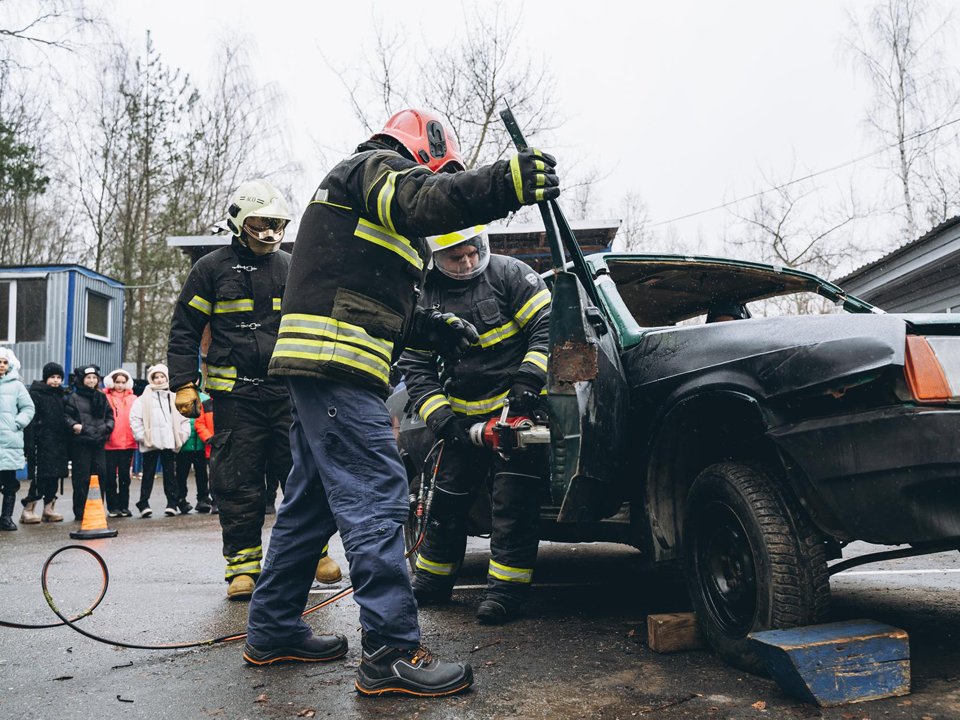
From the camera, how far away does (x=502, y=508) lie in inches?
150

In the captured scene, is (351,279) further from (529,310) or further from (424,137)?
(529,310)

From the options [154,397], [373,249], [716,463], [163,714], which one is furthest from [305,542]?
[154,397]

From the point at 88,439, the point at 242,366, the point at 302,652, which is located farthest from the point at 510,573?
the point at 88,439

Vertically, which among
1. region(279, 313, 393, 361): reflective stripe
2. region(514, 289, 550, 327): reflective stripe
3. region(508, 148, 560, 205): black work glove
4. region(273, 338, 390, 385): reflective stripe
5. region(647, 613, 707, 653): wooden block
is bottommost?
region(647, 613, 707, 653): wooden block

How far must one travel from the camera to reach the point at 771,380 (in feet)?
8.68

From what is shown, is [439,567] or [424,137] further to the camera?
[439,567]

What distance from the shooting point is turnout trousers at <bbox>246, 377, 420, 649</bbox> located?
2.77m

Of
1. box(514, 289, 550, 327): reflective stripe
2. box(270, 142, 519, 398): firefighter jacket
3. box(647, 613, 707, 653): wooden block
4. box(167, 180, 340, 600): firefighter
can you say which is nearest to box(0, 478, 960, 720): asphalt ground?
box(647, 613, 707, 653): wooden block

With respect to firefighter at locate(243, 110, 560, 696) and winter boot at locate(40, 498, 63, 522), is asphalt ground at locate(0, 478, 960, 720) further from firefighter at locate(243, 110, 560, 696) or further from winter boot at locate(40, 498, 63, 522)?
winter boot at locate(40, 498, 63, 522)

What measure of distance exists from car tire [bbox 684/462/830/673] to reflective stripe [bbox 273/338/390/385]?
1.20 m

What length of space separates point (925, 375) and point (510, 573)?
79.3 inches

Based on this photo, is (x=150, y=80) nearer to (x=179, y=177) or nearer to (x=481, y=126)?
(x=179, y=177)

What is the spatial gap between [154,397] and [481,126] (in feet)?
39.4

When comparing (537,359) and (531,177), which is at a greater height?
(531,177)
